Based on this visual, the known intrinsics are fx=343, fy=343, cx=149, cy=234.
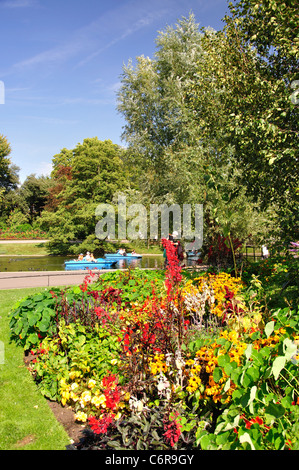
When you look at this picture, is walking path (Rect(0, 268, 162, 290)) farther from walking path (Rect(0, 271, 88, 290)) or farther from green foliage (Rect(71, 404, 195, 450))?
green foliage (Rect(71, 404, 195, 450))

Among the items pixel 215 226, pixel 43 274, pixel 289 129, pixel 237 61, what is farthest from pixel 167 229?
pixel 289 129

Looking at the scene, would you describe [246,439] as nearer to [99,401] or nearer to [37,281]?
[99,401]

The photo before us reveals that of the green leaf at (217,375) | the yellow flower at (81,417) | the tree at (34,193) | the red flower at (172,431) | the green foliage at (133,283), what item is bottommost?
the yellow flower at (81,417)

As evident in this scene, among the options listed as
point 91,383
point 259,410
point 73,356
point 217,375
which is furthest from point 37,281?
point 259,410

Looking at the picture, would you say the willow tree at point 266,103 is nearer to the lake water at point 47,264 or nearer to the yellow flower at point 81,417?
the yellow flower at point 81,417

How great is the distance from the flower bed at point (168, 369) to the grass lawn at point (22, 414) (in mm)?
167

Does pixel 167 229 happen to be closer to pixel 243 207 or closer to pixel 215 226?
pixel 215 226

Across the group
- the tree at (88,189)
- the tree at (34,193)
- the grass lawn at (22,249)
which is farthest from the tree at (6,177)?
the tree at (88,189)

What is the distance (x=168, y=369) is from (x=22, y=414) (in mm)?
1671

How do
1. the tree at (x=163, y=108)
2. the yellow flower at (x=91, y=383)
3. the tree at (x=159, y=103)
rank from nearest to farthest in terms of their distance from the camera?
the yellow flower at (x=91, y=383), the tree at (x=163, y=108), the tree at (x=159, y=103)

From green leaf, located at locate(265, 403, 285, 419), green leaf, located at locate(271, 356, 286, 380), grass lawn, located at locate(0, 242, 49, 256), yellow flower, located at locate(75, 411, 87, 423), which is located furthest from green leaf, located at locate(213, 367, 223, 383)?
grass lawn, located at locate(0, 242, 49, 256)

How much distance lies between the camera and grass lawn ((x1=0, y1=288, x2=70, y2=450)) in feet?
10.1

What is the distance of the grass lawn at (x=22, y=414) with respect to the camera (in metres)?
3.09
